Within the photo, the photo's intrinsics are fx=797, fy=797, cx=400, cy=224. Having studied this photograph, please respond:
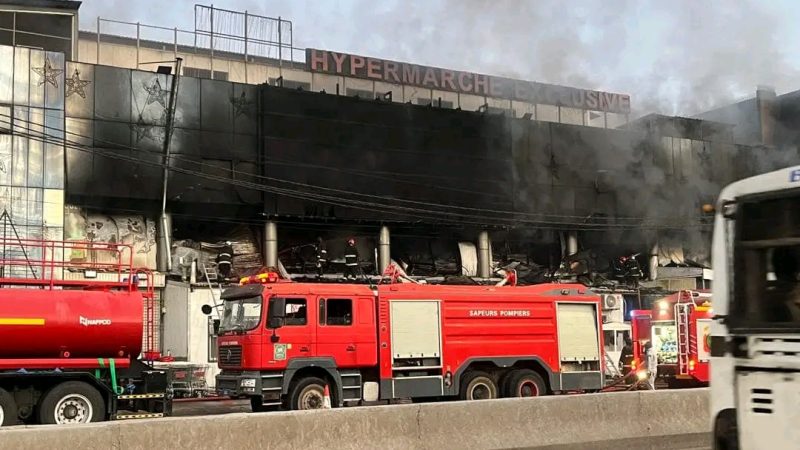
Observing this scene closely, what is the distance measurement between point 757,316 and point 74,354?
10.6 metres

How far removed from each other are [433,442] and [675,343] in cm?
1211

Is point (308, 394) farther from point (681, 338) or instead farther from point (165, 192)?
point (165, 192)

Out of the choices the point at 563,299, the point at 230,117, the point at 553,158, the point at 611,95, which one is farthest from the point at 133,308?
the point at 611,95

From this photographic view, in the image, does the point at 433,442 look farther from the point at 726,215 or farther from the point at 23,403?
the point at 23,403

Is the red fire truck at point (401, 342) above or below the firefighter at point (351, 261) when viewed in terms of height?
below

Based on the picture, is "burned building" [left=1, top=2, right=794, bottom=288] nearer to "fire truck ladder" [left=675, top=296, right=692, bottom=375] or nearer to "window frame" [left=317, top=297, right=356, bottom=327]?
"window frame" [left=317, top=297, right=356, bottom=327]

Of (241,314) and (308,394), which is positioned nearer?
(308,394)

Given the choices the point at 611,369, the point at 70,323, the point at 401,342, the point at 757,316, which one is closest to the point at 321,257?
the point at 611,369

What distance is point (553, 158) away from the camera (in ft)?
117

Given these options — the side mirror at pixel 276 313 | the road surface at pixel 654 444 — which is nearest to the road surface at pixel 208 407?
the side mirror at pixel 276 313

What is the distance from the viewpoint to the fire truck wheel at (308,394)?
45.0 feet

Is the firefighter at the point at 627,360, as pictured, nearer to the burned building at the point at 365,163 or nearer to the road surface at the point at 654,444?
the road surface at the point at 654,444

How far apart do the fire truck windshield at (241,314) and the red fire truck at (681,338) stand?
31.4 feet

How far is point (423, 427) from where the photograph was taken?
8.09 meters
